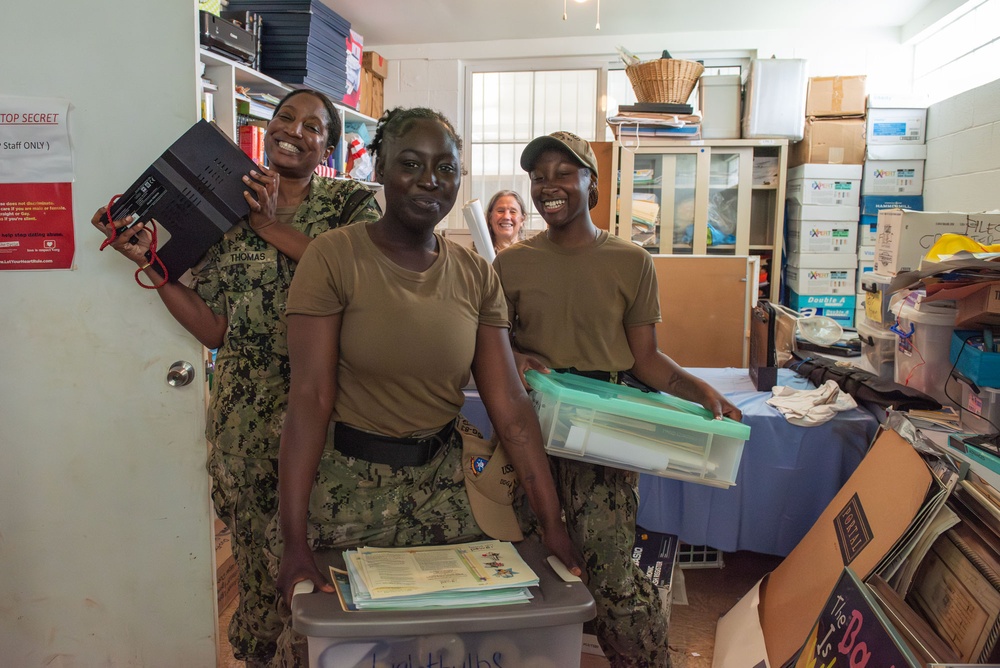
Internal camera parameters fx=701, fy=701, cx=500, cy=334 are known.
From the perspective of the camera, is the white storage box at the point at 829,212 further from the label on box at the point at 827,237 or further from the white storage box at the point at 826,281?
the white storage box at the point at 826,281

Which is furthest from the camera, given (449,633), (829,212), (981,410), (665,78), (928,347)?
(829,212)

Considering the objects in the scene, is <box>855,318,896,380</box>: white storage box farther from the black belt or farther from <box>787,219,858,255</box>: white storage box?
<box>787,219,858,255</box>: white storage box

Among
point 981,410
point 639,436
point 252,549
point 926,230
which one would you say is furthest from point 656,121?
point 252,549

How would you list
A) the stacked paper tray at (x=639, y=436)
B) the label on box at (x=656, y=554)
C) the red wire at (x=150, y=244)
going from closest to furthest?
the stacked paper tray at (x=639, y=436) < the red wire at (x=150, y=244) < the label on box at (x=656, y=554)

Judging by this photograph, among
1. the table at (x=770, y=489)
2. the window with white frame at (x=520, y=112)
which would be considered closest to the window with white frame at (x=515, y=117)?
the window with white frame at (x=520, y=112)

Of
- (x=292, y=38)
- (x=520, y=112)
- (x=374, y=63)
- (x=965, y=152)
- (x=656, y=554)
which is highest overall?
(x=374, y=63)

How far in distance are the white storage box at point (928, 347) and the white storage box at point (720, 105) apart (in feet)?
8.59

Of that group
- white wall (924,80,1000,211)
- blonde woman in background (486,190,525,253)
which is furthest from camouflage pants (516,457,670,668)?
white wall (924,80,1000,211)

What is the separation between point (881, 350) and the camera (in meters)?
2.59

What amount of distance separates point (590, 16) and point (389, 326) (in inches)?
161

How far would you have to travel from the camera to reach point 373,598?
94 cm

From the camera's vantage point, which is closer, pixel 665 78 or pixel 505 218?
pixel 505 218

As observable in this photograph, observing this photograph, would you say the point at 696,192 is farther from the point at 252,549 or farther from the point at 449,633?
the point at 449,633

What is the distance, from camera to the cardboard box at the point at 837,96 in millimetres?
4480
